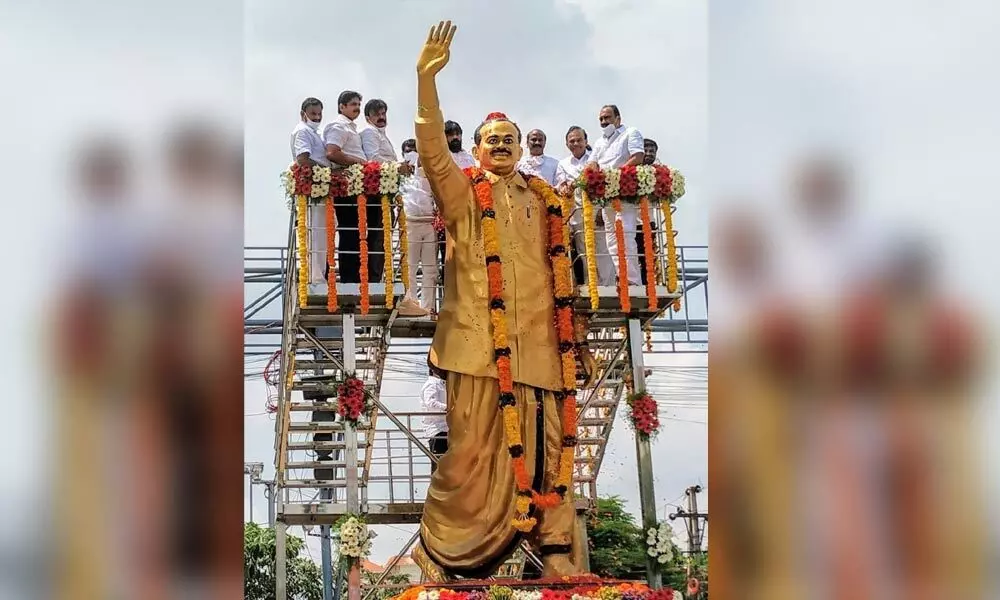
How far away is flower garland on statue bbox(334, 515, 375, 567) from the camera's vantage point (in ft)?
25.6

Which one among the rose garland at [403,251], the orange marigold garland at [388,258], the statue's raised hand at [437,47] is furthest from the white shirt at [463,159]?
the statue's raised hand at [437,47]

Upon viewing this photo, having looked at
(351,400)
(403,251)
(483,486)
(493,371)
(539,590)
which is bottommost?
(539,590)

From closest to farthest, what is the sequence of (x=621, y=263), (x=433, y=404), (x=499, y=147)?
(x=499, y=147)
(x=621, y=263)
(x=433, y=404)

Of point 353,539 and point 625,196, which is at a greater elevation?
point 625,196

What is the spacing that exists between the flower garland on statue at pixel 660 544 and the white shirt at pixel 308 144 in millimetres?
3880

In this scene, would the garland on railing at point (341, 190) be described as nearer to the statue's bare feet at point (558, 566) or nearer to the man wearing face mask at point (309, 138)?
the man wearing face mask at point (309, 138)

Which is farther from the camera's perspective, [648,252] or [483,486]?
[648,252]

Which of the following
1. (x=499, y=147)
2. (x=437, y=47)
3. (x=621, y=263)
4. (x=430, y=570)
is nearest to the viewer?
(x=437, y=47)

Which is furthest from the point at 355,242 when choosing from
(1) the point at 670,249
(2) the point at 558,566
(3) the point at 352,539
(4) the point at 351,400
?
(2) the point at 558,566

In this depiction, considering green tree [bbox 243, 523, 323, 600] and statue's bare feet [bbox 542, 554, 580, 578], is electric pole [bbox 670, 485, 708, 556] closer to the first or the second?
statue's bare feet [bbox 542, 554, 580, 578]

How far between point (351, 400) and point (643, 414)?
2.35m

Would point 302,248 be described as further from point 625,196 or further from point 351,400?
point 625,196

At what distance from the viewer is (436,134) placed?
25.8 ft
